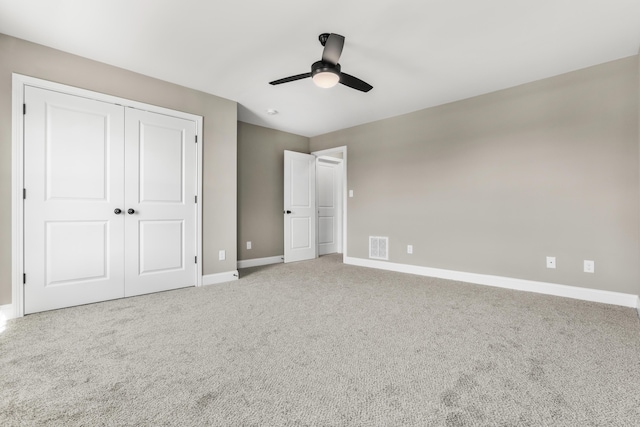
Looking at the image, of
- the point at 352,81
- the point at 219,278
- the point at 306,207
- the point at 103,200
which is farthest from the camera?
the point at 306,207

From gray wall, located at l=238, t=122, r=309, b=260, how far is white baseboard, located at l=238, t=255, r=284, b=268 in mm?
56

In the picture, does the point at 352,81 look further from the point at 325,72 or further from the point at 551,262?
the point at 551,262

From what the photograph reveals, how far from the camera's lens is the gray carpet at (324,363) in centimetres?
127

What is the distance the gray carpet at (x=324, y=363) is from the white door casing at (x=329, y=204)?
3.42 m

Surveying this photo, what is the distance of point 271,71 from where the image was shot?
9.89ft

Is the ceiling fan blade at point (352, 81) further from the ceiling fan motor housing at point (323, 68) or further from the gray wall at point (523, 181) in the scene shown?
the gray wall at point (523, 181)

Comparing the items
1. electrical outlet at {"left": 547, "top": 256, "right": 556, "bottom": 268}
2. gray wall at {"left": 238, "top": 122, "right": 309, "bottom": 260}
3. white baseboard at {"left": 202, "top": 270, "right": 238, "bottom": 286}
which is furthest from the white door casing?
electrical outlet at {"left": 547, "top": 256, "right": 556, "bottom": 268}

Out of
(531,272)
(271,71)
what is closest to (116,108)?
(271,71)

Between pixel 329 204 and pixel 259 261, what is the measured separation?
7.35ft

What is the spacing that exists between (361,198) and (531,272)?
8.33 feet

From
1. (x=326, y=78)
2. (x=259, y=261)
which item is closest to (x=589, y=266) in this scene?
(x=326, y=78)

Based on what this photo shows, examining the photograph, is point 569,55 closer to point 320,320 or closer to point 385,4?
point 385,4

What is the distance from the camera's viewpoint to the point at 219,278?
369 centimetres

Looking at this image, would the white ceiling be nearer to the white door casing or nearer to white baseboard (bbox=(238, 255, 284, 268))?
white baseboard (bbox=(238, 255, 284, 268))
